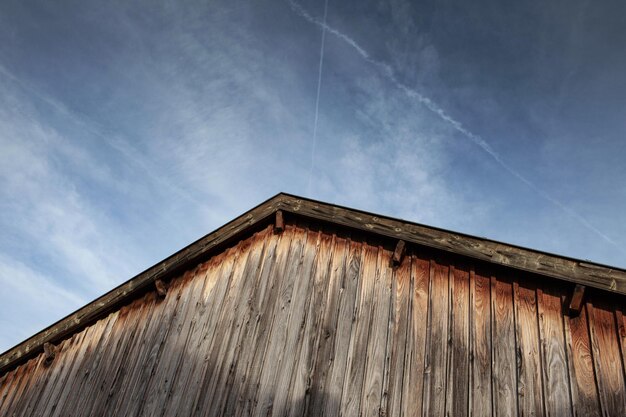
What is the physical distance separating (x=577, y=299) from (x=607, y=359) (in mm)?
A: 546

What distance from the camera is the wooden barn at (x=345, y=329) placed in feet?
12.8

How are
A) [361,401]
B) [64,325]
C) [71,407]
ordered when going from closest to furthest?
[361,401] → [71,407] → [64,325]

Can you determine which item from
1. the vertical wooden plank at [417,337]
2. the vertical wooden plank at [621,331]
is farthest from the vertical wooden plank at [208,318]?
the vertical wooden plank at [621,331]

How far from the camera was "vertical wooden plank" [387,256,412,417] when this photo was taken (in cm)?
408

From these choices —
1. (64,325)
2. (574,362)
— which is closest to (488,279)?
(574,362)

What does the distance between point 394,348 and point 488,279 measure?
1.23 metres

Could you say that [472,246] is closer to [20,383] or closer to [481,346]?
[481,346]

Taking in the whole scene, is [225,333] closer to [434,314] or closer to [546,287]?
[434,314]

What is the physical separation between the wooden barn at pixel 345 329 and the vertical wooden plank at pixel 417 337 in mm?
11

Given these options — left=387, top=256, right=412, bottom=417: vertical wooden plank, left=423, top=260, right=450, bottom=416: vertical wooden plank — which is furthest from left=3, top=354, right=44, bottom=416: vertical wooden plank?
left=423, top=260, right=450, bottom=416: vertical wooden plank

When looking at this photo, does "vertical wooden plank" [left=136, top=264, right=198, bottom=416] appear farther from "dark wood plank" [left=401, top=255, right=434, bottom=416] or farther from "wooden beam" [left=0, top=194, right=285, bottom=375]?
"dark wood plank" [left=401, top=255, right=434, bottom=416]

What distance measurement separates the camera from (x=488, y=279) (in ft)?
14.7

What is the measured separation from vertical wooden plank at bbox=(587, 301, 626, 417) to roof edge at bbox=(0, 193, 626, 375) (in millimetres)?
291

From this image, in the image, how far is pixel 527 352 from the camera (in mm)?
3959
